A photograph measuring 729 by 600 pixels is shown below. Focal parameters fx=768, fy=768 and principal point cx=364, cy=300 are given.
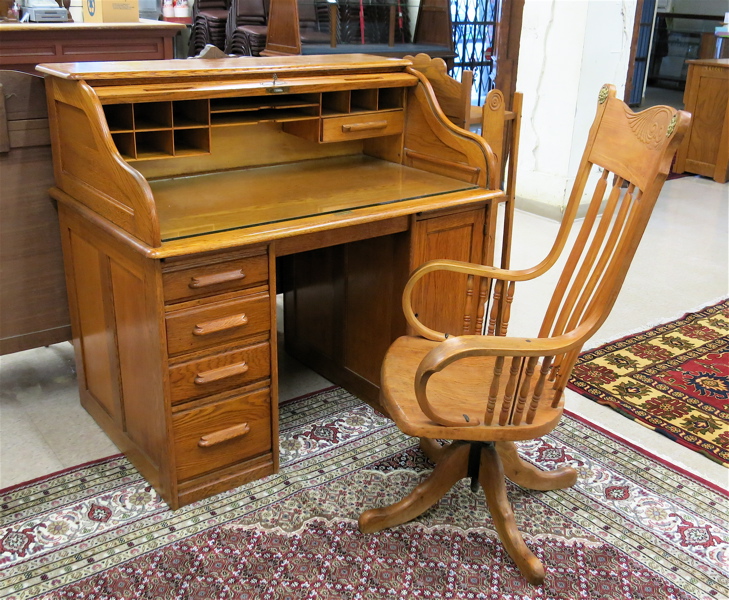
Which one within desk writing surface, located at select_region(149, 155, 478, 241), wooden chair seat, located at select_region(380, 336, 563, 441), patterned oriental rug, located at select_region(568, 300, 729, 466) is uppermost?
desk writing surface, located at select_region(149, 155, 478, 241)

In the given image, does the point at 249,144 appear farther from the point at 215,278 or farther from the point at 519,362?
the point at 519,362

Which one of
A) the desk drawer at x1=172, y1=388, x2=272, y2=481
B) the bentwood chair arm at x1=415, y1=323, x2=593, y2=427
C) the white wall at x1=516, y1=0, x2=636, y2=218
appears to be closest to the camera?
the bentwood chair arm at x1=415, y1=323, x2=593, y2=427

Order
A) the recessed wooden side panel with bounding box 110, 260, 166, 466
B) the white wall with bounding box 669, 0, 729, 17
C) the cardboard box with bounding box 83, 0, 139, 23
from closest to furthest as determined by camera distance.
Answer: the recessed wooden side panel with bounding box 110, 260, 166, 466 < the cardboard box with bounding box 83, 0, 139, 23 < the white wall with bounding box 669, 0, 729, 17

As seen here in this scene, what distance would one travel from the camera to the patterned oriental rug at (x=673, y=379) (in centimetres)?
280

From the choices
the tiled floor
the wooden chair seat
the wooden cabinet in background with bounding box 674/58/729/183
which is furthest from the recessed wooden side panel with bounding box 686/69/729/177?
the wooden chair seat

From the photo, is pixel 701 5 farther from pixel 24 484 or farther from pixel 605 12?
pixel 24 484

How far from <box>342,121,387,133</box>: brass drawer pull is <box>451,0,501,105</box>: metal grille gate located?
2872 millimetres

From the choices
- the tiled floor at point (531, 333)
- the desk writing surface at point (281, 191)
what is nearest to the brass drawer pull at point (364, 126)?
the desk writing surface at point (281, 191)

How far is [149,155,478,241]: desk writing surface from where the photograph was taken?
7.22 feet

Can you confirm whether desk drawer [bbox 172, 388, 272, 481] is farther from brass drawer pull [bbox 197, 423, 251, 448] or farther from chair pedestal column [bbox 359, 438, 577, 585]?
chair pedestal column [bbox 359, 438, 577, 585]

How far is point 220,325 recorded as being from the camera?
218 cm

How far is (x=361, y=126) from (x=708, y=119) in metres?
4.61

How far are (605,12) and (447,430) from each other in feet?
12.7

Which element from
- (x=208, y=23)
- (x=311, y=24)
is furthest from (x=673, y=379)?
(x=208, y=23)
